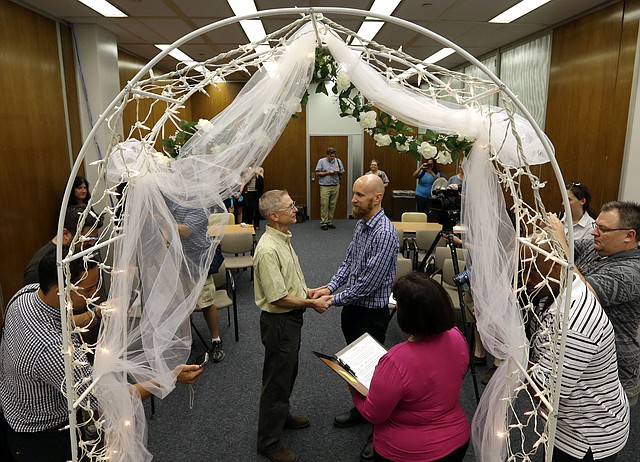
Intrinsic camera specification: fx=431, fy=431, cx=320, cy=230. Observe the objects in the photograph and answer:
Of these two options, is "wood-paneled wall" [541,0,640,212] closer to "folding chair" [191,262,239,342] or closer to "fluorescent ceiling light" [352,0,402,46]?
"fluorescent ceiling light" [352,0,402,46]

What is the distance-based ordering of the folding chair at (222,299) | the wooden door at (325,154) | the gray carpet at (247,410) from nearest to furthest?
the gray carpet at (247,410) → the folding chair at (222,299) → the wooden door at (325,154)

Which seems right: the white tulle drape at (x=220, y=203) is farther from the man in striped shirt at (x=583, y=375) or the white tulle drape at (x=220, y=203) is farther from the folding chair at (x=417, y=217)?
the folding chair at (x=417, y=217)

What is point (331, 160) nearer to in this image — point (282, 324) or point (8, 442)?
point (282, 324)

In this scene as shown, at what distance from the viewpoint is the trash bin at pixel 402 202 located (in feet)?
31.2

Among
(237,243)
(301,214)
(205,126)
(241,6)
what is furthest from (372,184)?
(301,214)

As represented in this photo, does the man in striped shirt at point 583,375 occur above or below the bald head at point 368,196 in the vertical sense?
below

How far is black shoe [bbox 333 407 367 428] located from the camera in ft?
9.34

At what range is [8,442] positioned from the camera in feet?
5.77

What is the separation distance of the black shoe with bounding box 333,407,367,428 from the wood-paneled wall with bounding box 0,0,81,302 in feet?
11.1

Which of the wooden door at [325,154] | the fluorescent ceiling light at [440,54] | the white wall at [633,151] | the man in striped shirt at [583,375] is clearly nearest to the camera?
the man in striped shirt at [583,375]

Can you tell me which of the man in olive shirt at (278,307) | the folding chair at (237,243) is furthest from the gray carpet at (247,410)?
the folding chair at (237,243)

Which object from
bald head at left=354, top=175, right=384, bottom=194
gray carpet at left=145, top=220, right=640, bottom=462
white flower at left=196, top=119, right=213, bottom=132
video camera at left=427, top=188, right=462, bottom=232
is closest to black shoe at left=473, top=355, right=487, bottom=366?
gray carpet at left=145, top=220, right=640, bottom=462

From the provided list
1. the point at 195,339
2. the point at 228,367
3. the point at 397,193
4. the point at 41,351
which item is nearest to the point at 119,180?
the point at 41,351

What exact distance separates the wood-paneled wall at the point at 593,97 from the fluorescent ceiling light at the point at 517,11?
25.5 inches
